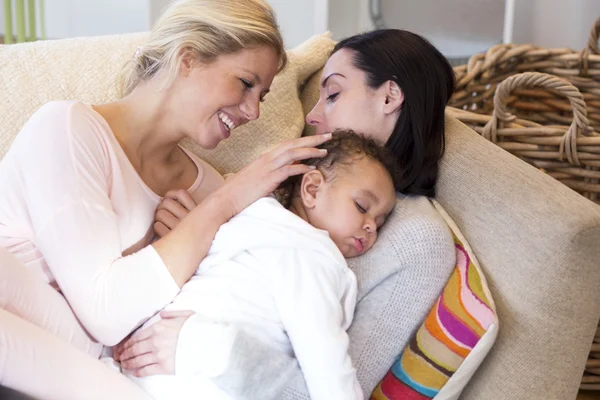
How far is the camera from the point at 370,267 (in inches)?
52.2

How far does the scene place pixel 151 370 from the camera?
1232mm

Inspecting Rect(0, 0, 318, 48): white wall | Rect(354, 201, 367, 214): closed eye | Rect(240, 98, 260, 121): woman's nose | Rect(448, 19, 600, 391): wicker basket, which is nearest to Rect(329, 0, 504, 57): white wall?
Rect(0, 0, 318, 48): white wall

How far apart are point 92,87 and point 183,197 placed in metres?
0.51

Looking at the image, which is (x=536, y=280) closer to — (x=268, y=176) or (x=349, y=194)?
(x=349, y=194)

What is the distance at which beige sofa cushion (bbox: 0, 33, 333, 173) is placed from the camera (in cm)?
182

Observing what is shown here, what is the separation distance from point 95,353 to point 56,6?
119 inches

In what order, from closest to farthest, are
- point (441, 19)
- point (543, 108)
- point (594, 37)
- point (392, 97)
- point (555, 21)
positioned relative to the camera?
point (392, 97), point (594, 37), point (543, 108), point (555, 21), point (441, 19)

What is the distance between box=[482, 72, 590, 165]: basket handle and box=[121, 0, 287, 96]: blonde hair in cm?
62

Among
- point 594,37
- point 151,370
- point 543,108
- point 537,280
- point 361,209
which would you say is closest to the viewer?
point 537,280

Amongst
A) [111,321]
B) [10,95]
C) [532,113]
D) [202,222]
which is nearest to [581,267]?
[202,222]

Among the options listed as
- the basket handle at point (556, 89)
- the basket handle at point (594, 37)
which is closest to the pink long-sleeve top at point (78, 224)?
the basket handle at point (556, 89)

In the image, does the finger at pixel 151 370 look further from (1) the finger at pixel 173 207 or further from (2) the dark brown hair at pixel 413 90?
(2) the dark brown hair at pixel 413 90

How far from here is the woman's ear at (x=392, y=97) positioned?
155 cm

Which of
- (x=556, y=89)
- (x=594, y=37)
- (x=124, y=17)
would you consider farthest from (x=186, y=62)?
(x=124, y=17)
